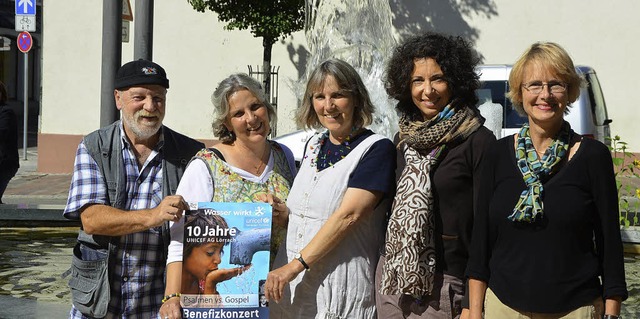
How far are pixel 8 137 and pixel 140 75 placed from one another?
7.45m

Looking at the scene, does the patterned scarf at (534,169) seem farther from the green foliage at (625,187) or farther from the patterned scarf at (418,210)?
the green foliage at (625,187)

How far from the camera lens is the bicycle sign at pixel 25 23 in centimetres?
1806

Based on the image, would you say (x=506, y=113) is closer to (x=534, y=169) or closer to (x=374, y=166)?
(x=374, y=166)

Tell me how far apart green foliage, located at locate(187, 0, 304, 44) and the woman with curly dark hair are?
44.9 ft

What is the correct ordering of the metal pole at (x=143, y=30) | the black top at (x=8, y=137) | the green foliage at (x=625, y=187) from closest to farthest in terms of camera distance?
1. the green foliage at (x=625, y=187)
2. the metal pole at (x=143, y=30)
3. the black top at (x=8, y=137)

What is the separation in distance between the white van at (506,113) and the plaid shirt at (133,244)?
22.5 feet

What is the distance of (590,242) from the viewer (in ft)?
10.7

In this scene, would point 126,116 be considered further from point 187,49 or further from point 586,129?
point 187,49

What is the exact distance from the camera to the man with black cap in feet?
12.4

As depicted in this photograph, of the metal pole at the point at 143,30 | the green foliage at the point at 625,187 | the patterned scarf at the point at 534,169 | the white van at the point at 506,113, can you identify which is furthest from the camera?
the white van at the point at 506,113

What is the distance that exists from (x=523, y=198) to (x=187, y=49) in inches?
646

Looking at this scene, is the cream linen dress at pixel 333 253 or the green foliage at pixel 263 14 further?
the green foliage at pixel 263 14

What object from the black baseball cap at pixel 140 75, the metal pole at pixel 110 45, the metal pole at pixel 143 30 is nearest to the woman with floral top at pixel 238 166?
the black baseball cap at pixel 140 75

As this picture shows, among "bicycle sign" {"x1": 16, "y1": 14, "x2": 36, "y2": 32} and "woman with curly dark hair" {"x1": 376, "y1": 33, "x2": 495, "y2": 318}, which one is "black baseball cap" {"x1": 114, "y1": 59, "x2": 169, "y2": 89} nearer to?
"woman with curly dark hair" {"x1": 376, "y1": 33, "x2": 495, "y2": 318}
